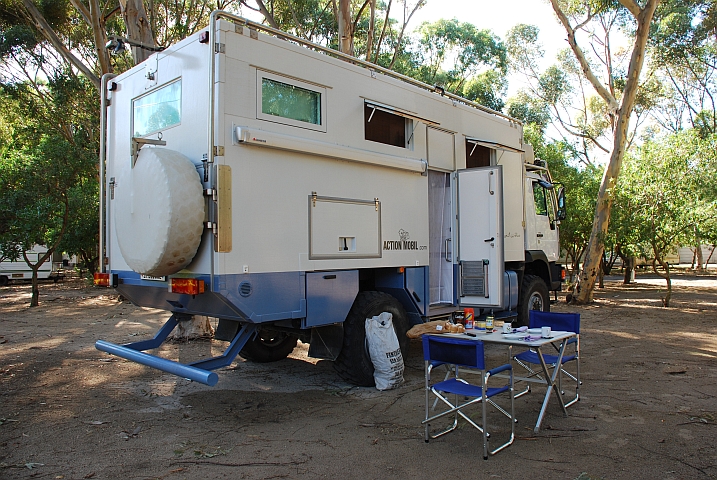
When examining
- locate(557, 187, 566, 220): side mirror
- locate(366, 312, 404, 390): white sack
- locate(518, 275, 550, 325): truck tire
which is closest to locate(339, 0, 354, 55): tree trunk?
locate(557, 187, 566, 220): side mirror

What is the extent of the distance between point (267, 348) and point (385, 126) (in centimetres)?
334

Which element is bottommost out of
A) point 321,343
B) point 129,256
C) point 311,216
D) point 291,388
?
point 291,388

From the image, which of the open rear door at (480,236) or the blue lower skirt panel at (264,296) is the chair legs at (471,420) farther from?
the open rear door at (480,236)

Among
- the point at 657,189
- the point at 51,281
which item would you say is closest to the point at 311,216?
the point at 657,189

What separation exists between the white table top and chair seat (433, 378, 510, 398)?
430 millimetres

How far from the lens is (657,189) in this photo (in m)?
13.2

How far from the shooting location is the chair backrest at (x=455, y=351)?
4223 mm

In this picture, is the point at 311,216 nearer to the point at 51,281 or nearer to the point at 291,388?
the point at 291,388

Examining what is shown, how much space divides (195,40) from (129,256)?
2.14 meters

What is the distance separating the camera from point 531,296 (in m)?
9.12

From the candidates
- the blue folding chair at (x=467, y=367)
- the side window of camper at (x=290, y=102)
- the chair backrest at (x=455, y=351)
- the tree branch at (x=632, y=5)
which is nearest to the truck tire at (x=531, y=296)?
the blue folding chair at (x=467, y=367)

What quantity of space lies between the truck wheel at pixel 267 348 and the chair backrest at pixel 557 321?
3133 mm

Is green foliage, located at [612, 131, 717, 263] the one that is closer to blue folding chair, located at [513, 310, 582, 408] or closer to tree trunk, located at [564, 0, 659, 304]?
tree trunk, located at [564, 0, 659, 304]

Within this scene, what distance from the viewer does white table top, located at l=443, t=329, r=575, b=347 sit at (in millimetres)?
4810
